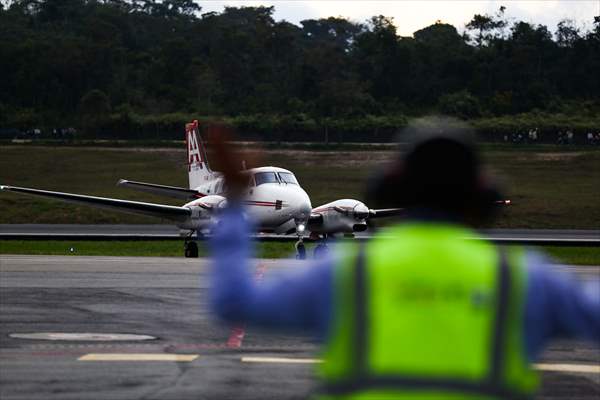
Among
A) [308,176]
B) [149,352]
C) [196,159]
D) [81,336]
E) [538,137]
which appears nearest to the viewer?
[149,352]

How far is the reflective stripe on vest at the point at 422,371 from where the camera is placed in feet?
10.7

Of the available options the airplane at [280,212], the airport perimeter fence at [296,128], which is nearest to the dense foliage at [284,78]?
the airport perimeter fence at [296,128]

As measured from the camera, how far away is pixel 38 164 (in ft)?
247

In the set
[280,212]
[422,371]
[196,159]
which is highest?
[422,371]

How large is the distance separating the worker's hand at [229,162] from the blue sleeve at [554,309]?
81 cm

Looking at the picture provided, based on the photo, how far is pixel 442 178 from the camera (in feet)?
11.8

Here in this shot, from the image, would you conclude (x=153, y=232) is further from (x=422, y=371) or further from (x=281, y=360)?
(x=422, y=371)

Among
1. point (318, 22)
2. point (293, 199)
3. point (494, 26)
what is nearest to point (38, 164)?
point (293, 199)

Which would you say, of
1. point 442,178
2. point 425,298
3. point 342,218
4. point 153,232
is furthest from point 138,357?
point 153,232

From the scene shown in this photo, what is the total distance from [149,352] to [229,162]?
8.83 m

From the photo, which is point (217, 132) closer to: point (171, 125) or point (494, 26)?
point (171, 125)

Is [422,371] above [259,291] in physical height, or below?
below

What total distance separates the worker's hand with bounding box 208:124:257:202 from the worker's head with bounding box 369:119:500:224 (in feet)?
1.36

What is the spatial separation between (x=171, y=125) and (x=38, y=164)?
581 inches
